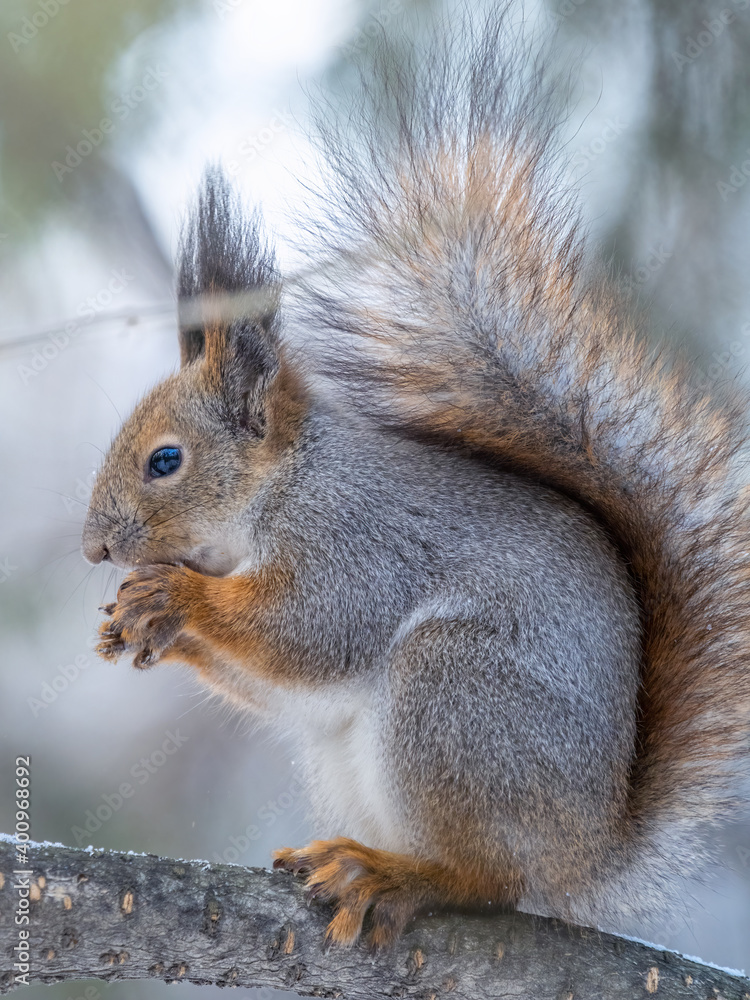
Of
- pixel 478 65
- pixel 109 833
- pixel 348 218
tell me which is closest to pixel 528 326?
pixel 348 218

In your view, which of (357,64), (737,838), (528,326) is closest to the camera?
(528,326)

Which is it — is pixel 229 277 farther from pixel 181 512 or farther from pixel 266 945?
pixel 266 945

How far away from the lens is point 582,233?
186 cm

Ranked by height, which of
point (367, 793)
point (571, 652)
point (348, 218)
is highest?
point (348, 218)

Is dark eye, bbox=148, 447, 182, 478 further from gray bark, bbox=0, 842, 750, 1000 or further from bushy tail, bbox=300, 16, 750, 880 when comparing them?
gray bark, bbox=0, 842, 750, 1000

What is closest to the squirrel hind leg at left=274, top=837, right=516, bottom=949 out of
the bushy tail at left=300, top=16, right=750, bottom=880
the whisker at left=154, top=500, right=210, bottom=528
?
the bushy tail at left=300, top=16, right=750, bottom=880

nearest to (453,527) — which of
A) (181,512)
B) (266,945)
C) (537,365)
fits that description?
(537,365)

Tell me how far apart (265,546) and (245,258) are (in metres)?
0.61

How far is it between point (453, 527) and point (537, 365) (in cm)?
36

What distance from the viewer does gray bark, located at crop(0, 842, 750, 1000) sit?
1402 millimetres

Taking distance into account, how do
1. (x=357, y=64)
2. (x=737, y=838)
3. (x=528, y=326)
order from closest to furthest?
(x=528, y=326) < (x=737, y=838) < (x=357, y=64)

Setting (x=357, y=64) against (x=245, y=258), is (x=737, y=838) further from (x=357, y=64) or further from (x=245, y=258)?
(x=357, y=64)

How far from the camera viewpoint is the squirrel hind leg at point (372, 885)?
1.55 meters

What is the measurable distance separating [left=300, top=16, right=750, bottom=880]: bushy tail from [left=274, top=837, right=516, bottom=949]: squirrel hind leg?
1.26 feet
